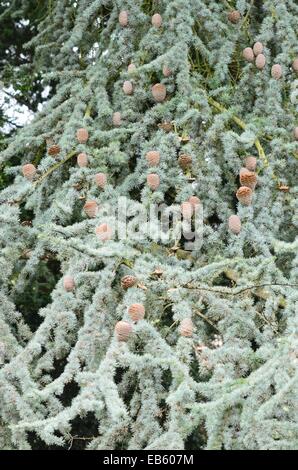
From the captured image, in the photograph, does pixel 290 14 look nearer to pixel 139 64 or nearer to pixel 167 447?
pixel 139 64

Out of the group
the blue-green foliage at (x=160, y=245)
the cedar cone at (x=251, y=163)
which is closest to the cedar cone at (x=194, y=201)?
the blue-green foliage at (x=160, y=245)

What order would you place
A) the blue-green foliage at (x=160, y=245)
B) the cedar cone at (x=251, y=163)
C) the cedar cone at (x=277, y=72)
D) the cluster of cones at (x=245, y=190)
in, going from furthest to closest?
1. the cedar cone at (x=277, y=72)
2. the cedar cone at (x=251, y=163)
3. the cluster of cones at (x=245, y=190)
4. the blue-green foliage at (x=160, y=245)

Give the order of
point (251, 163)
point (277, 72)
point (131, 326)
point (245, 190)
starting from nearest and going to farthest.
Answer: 1. point (131, 326)
2. point (245, 190)
3. point (251, 163)
4. point (277, 72)

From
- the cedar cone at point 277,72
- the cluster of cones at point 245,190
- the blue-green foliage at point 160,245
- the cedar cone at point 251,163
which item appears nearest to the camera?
the blue-green foliage at point 160,245

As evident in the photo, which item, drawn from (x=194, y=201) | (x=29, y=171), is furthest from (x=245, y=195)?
(x=29, y=171)

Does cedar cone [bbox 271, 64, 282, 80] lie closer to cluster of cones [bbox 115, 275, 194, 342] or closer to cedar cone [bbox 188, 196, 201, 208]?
cedar cone [bbox 188, 196, 201, 208]

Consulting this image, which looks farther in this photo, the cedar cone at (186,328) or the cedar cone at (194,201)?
the cedar cone at (194,201)

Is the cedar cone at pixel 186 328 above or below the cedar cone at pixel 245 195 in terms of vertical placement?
above

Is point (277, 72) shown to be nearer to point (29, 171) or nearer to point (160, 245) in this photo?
point (160, 245)

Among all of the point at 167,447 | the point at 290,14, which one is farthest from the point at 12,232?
the point at 290,14

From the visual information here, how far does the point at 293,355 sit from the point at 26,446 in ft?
1.82

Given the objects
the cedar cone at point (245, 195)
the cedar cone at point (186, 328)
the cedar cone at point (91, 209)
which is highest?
the cedar cone at point (91, 209)

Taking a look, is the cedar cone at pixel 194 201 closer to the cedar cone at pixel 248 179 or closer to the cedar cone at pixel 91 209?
the cedar cone at pixel 248 179

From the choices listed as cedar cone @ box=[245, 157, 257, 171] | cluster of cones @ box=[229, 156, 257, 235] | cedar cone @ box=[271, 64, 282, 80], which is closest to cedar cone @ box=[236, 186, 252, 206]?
cluster of cones @ box=[229, 156, 257, 235]
